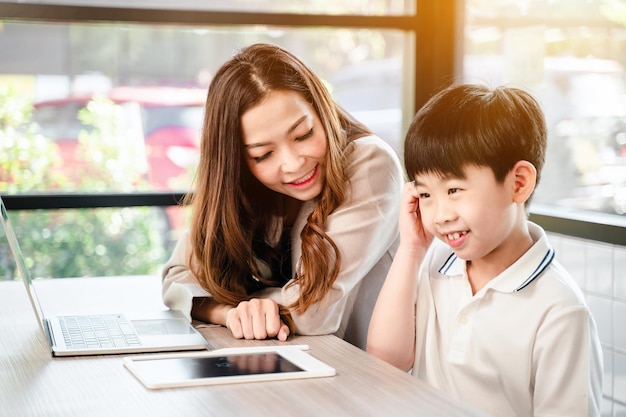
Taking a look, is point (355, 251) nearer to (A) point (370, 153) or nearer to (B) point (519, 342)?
(A) point (370, 153)

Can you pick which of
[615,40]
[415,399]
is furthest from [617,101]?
[415,399]

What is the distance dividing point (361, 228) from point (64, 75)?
1860mm

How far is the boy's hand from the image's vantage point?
1.64 metres

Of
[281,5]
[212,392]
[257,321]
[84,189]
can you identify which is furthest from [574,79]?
[212,392]

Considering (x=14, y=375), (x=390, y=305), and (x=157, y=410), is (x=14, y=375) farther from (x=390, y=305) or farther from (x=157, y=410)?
(x=390, y=305)

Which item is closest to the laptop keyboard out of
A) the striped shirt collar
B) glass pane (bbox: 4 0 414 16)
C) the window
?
the striped shirt collar

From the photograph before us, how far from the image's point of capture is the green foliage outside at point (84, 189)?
310 centimetres

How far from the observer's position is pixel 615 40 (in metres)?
2.58

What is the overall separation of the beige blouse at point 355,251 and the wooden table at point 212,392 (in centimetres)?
10

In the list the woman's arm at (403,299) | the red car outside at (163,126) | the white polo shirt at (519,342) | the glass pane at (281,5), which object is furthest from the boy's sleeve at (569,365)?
the red car outside at (163,126)

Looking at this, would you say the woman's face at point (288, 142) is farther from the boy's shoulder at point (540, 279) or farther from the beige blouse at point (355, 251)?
the boy's shoulder at point (540, 279)

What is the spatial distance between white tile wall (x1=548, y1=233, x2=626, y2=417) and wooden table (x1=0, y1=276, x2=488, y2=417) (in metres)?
1.13

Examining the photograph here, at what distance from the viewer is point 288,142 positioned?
1.75m

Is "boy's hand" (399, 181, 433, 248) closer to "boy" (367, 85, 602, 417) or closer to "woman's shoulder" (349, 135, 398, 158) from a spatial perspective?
"boy" (367, 85, 602, 417)
